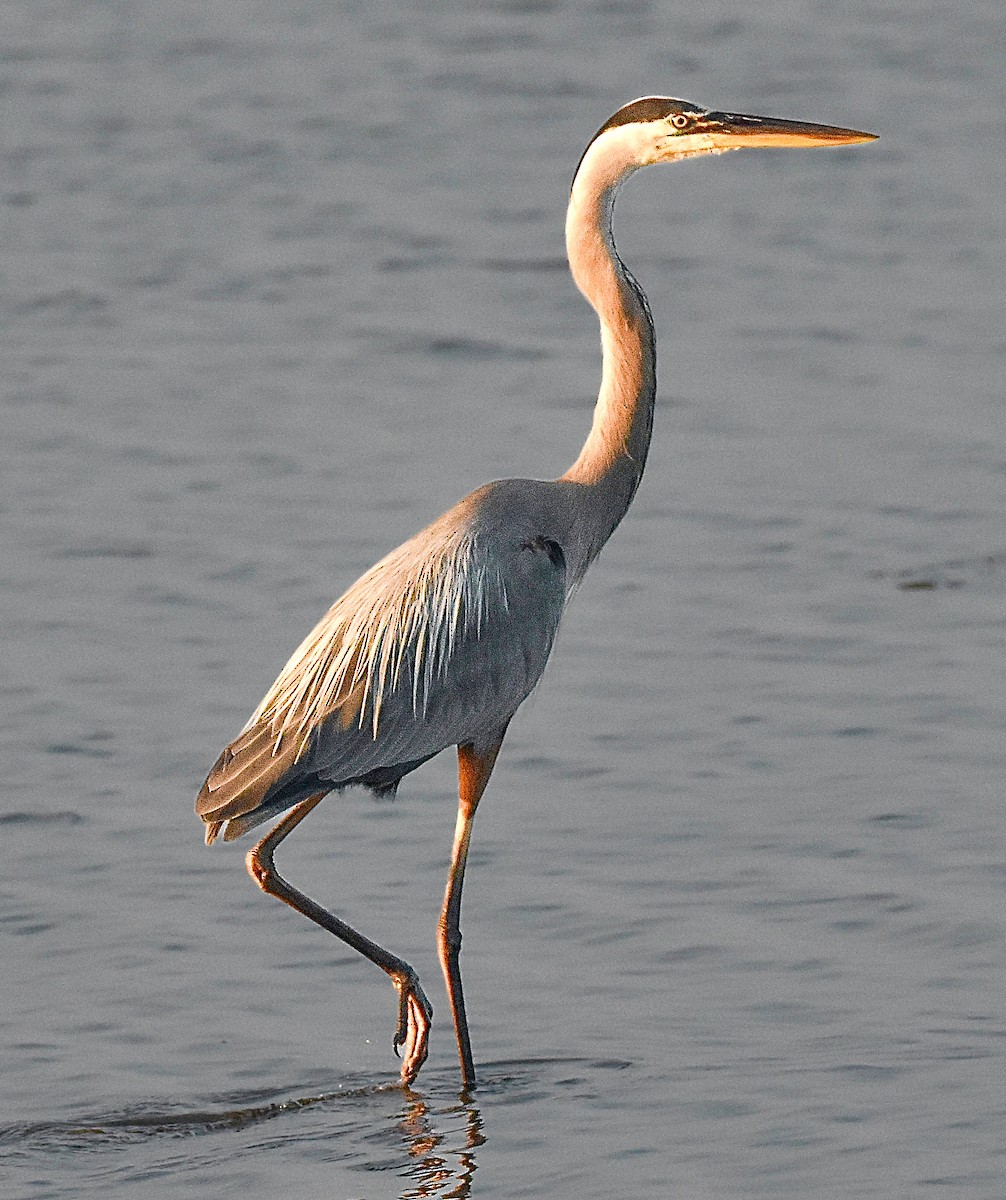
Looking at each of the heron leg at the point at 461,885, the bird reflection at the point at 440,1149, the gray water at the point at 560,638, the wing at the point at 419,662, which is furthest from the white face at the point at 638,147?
the bird reflection at the point at 440,1149

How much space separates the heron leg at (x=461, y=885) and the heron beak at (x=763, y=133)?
6.09 ft

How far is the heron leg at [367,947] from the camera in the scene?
274 inches

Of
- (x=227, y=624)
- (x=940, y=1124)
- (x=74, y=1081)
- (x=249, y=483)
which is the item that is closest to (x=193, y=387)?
(x=249, y=483)

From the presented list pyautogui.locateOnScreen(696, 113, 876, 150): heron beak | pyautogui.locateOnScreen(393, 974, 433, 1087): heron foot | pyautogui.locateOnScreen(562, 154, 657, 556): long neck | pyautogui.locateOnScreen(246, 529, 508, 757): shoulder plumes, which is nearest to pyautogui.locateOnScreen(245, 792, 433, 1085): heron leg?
pyautogui.locateOnScreen(393, 974, 433, 1087): heron foot

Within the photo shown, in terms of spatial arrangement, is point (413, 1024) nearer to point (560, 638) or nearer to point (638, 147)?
point (638, 147)

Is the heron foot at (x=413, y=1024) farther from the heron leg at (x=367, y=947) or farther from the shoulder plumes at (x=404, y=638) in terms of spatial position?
the shoulder plumes at (x=404, y=638)

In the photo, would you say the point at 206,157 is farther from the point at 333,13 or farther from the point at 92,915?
the point at 92,915

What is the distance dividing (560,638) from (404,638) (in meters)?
2.54

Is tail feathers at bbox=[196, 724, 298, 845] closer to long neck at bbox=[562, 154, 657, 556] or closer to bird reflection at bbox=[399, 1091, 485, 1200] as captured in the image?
bird reflection at bbox=[399, 1091, 485, 1200]

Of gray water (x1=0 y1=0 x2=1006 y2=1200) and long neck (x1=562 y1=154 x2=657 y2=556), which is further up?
long neck (x1=562 y1=154 x2=657 y2=556)

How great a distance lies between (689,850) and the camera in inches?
320

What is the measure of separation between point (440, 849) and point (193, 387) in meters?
4.97

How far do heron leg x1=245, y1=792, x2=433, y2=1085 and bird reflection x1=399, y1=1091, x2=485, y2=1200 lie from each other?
0.45 feet

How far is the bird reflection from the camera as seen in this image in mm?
6363
